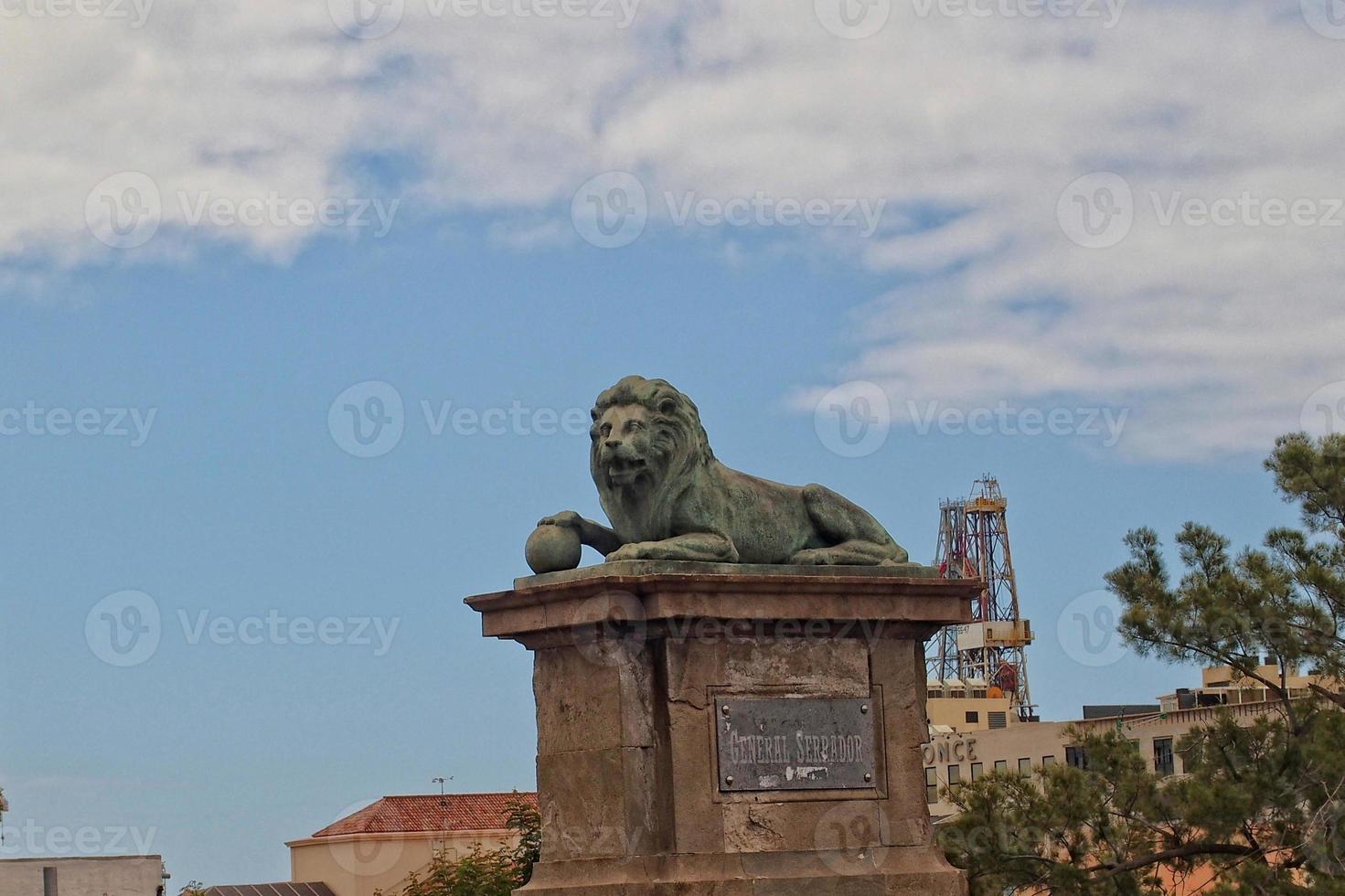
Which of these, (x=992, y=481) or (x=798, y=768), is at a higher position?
(x=992, y=481)

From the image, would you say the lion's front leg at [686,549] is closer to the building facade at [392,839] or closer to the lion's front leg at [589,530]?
the lion's front leg at [589,530]

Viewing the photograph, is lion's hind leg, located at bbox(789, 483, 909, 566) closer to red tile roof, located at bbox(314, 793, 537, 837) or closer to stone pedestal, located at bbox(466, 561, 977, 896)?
stone pedestal, located at bbox(466, 561, 977, 896)

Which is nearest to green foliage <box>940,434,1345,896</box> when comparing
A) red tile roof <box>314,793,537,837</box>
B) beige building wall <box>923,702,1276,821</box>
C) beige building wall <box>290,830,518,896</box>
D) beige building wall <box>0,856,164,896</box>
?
beige building wall <box>0,856,164,896</box>

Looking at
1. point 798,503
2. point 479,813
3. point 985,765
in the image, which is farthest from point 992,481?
point 798,503

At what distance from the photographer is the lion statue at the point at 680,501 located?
12.6 meters

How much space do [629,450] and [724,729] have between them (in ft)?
5.34

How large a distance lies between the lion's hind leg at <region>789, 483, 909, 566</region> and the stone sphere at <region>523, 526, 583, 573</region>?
4.13ft

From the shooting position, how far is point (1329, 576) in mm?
21328

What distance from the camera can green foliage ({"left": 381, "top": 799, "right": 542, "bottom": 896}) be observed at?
133 ft

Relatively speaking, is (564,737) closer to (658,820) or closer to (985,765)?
(658,820)

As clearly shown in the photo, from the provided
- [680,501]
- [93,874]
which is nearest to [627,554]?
[680,501]

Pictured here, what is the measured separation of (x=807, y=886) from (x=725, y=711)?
102 centimetres

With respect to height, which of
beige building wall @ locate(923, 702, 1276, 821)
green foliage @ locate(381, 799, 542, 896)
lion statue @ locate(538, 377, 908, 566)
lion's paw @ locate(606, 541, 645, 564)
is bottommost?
green foliage @ locate(381, 799, 542, 896)

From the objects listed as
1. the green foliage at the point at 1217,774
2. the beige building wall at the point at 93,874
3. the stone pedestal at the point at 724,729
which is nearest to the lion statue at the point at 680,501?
the stone pedestal at the point at 724,729
